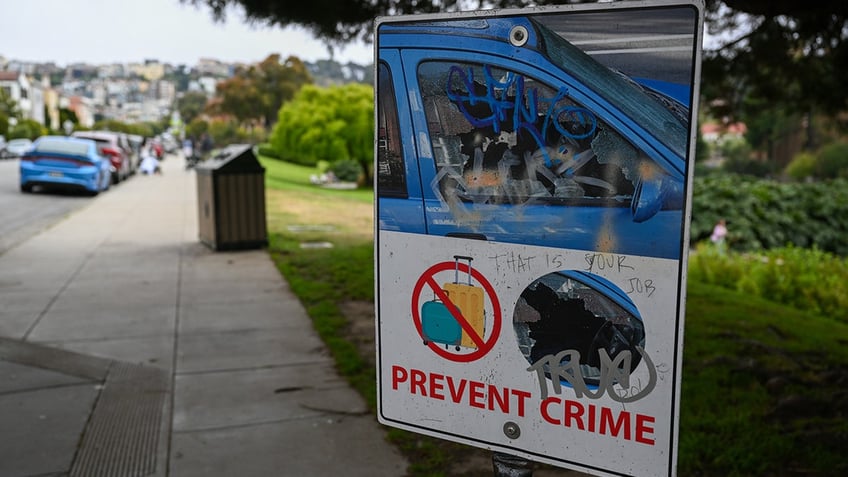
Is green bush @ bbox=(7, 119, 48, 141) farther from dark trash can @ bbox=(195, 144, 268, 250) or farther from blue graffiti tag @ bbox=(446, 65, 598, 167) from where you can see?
blue graffiti tag @ bbox=(446, 65, 598, 167)

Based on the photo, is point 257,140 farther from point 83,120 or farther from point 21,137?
point 83,120

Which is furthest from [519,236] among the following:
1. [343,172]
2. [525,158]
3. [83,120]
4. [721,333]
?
[83,120]

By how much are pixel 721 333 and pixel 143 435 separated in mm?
4770

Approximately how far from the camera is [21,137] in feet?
203

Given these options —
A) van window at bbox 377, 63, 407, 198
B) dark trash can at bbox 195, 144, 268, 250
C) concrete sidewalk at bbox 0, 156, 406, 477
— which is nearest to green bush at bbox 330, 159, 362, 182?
dark trash can at bbox 195, 144, 268, 250

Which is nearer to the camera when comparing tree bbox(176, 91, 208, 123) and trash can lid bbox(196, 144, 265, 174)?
trash can lid bbox(196, 144, 265, 174)

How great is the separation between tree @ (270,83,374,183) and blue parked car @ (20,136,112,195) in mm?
11700

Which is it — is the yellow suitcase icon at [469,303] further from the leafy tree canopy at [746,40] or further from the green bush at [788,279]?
the green bush at [788,279]

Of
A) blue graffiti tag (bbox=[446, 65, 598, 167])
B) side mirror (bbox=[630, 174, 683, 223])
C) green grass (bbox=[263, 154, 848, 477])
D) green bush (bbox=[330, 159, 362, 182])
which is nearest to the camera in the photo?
side mirror (bbox=[630, 174, 683, 223])

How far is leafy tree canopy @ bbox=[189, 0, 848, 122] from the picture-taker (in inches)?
273

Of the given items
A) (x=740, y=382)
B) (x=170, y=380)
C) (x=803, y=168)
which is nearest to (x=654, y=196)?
(x=740, y=382)

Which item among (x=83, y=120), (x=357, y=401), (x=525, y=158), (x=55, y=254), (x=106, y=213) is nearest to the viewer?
(x=525, y=158)

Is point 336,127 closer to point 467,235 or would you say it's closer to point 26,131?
point 467,235

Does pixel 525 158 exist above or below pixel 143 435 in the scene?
above
